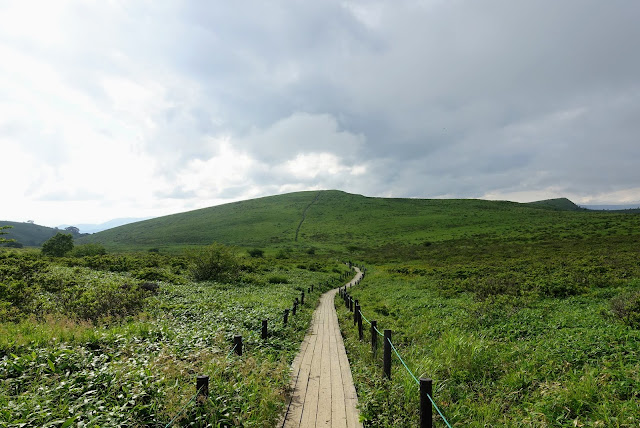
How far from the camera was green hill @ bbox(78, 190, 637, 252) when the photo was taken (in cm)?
8325

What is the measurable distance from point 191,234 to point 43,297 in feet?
365

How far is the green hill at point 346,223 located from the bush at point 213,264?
179 feet

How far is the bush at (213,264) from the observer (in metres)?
30.0

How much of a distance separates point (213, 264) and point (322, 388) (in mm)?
25246

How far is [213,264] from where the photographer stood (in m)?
30.4

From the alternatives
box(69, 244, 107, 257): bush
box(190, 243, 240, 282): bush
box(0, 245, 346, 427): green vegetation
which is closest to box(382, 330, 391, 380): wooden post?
box(0, 245, 346, 427): green vegetation

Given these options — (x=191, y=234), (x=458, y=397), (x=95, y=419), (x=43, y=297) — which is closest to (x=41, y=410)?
(x=95, y=419)

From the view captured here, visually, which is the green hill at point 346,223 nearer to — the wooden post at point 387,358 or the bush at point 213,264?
the bush at point 213,264

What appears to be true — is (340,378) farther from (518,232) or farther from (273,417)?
(518,232)

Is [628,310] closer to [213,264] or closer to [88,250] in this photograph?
[213,264]

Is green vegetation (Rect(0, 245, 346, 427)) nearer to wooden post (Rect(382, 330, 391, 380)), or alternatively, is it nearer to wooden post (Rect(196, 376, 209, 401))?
wooden post (Rect(196, 376, 209, 401))

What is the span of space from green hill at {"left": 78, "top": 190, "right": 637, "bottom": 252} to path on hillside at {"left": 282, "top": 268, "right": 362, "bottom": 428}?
64619 millimetres

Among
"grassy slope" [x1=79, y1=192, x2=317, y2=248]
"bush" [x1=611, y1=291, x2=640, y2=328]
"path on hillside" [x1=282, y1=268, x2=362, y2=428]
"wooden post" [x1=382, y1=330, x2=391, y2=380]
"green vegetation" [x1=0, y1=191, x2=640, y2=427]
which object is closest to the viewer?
"green vegetation" [x1=0, y1=191, x2=640, y2=427]

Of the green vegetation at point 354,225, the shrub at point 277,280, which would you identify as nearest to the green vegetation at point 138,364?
the shrub at point 277,280
